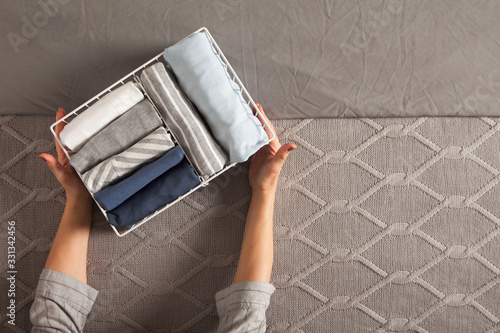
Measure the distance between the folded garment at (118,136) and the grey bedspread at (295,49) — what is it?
220 millimetres

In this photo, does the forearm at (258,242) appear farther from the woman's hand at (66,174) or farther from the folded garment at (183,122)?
the woman's hand at (66,174)

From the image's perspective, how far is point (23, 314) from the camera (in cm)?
109

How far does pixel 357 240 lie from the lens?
3.59ft

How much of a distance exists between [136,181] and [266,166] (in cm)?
32

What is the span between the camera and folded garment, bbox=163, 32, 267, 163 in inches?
35.7

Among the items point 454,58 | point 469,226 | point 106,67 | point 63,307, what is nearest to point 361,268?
point 469,226

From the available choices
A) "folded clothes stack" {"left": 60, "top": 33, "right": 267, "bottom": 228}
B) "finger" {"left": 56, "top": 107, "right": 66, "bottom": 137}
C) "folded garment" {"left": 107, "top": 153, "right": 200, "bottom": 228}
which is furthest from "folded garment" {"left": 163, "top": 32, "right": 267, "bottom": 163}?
"finger" {"left": 56, "top": 107, "right": 66, "bottom": 137}

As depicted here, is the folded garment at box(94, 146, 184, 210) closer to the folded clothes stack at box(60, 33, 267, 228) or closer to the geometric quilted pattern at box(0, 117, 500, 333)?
the folded clothes stack at box(60, 33, 267, 228)

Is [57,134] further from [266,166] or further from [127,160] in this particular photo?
[266,166]

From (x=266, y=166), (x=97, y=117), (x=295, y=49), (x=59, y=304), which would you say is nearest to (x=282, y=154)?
(x=266, y=166)

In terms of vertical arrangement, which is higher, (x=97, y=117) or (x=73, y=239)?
(x=97, y=117)

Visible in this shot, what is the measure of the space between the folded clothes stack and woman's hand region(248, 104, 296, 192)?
9 cm

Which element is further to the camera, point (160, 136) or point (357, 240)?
point (357, 240)

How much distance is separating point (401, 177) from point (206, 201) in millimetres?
531
